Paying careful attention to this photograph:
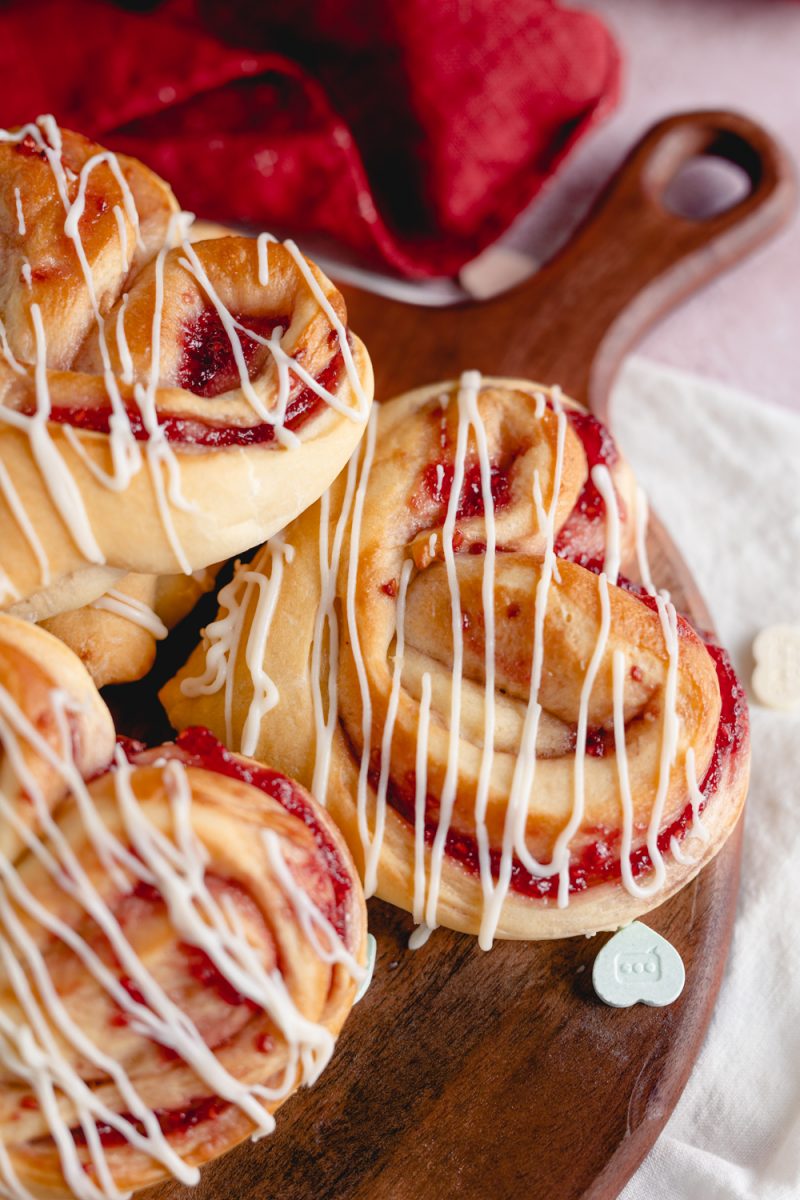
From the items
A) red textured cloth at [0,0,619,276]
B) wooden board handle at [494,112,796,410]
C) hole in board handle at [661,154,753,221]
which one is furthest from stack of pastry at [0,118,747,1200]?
hole in board handle at [661,154,753,221]

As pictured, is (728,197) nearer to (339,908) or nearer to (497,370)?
(497,370)

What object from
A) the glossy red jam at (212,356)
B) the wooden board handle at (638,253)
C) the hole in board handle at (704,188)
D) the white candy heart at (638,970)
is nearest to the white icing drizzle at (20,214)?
the glossy red jam at (212,356)

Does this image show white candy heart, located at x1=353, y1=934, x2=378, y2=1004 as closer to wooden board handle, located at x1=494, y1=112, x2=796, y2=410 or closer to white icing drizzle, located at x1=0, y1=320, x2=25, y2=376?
white icing drizzle, located at x1=0, y1=320, x2=25, y2=376

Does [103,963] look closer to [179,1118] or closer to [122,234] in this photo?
[179,1118]

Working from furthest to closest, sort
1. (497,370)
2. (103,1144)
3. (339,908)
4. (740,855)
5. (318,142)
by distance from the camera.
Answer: (318,142), (497,370), (740,855), (339,908), (103,1144)

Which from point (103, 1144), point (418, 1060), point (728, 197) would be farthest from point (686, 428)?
point (103, 1144)

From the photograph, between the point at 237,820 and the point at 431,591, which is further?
the point at 431,591

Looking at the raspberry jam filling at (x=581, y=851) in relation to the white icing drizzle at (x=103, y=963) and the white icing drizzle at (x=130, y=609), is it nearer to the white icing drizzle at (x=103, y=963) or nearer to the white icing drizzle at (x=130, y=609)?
the white icing drizzle at (x=103, y=963)
